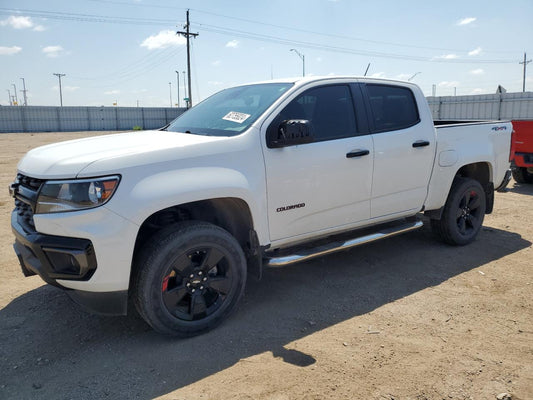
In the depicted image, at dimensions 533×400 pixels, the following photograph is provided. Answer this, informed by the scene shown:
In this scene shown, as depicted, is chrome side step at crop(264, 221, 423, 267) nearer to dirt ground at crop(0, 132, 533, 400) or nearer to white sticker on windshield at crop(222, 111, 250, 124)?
dirt ground at crop(0, 132, 533, 400)

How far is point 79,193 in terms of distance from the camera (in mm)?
2994

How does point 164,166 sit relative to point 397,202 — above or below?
above

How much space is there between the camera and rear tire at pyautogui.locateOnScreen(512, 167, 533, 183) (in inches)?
394

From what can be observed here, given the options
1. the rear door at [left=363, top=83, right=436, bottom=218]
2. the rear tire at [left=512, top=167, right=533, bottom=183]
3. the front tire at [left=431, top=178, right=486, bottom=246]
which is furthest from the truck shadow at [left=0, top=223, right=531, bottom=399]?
the rear tire at [left=512, top=167, right=533, bottom=183]

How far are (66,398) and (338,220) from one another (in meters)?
2.61

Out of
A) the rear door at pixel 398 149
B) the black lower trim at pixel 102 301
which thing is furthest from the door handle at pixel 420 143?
the black lower trim at pixel 102 301

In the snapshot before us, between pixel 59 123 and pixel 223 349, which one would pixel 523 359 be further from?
pixel 59 123

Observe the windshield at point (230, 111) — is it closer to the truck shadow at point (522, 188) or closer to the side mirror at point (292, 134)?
the side mirror at point (292, 134)

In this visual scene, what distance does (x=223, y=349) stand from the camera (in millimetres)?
3344

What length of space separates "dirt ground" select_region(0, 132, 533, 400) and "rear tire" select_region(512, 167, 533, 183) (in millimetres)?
5889

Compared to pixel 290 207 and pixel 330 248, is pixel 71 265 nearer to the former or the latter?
pixel 290 207

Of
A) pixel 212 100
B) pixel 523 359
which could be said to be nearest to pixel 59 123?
pixel 212 100

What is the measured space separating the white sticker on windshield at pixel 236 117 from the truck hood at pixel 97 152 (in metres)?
0.33

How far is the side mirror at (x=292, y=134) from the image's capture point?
3.64 metres
